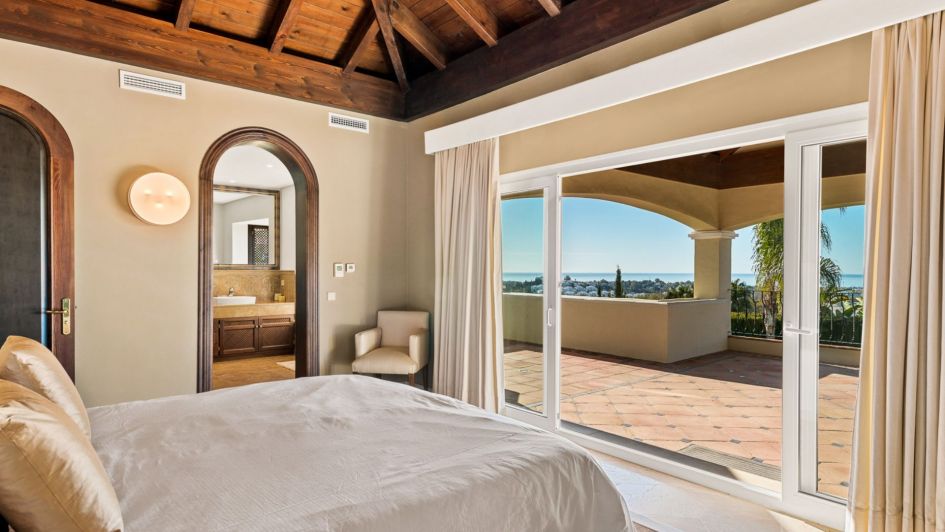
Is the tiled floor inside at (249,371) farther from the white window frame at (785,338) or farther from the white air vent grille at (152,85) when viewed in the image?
the white window frame at (785,338)

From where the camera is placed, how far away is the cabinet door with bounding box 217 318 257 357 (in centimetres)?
685

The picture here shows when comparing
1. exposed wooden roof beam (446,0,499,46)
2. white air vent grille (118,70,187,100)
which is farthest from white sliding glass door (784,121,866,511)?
white air vent grille (118,70,187,100)

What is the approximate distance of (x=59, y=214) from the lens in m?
3.58

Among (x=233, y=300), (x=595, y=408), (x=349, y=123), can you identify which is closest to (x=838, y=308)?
(x=595, y=408)

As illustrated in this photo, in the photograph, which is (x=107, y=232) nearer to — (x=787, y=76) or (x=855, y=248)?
(x=787, y=76)

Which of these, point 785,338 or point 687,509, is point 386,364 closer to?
point 687,509

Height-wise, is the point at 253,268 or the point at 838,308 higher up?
the point at 253,268

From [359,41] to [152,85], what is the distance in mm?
1668

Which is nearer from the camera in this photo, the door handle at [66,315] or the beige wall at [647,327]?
the door handle at [66,315]

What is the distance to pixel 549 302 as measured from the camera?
4086mm

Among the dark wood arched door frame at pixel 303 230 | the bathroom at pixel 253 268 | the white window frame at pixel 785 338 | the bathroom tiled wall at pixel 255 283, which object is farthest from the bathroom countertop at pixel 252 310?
the white window frame at pixel 785 338

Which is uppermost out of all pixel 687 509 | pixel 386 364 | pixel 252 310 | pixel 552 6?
pixel 552 6

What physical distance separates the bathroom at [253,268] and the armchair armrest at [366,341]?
5.90ft

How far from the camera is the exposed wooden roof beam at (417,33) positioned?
14.5 feet
